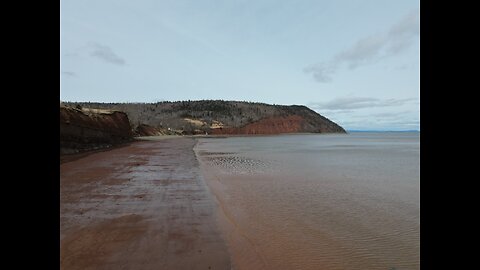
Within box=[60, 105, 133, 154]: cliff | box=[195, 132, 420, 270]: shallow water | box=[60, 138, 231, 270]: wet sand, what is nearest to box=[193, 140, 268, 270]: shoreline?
box=[195, 132, 420, 270]: shallow water

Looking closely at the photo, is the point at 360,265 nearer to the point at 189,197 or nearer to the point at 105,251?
the point at 105,251

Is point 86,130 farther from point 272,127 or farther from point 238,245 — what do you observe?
point 272,127

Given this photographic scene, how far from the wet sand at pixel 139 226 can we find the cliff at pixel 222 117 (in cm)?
6817

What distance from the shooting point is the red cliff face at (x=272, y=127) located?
92.0 metres

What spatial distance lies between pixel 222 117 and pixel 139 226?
310 feet

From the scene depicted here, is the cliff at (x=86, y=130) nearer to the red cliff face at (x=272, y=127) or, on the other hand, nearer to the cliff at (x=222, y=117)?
the cliff at (x=222, y=117)

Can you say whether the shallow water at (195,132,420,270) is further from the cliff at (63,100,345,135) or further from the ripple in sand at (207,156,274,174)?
the cliff at (63,100,345,135)

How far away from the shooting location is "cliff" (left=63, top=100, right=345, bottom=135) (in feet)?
288

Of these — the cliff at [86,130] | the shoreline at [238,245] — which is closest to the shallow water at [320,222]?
the shoreline at [238,245]

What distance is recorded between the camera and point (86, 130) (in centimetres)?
2291

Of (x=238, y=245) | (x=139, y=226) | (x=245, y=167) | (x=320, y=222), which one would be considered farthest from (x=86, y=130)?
(x=238, y=245)

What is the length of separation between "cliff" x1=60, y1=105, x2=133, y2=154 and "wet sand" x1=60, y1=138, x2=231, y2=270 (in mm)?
10729
